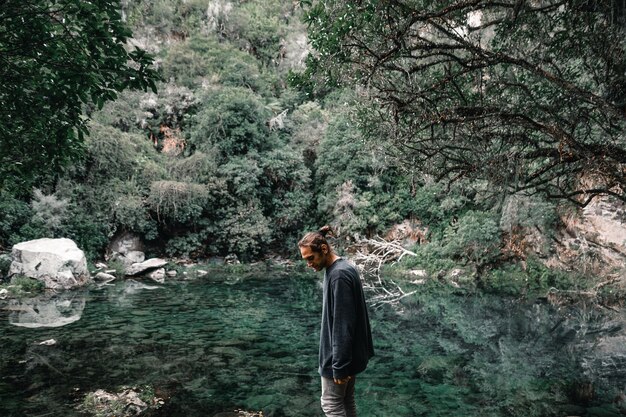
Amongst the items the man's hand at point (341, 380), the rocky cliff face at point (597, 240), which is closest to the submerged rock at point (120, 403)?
the man's hand at point (341, 380)

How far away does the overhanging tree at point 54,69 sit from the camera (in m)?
3.81

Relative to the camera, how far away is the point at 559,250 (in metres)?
Result: 17.2

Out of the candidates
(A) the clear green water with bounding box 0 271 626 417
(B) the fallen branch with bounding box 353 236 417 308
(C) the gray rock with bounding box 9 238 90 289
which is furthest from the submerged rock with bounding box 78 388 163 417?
(C) the gray rock with bounding box 9 238 90 289

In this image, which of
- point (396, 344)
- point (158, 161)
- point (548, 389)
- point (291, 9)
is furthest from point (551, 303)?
point (291, 9)

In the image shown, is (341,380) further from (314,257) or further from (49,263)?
(49,263)

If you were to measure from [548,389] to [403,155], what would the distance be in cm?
381

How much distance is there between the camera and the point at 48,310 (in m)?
10.9

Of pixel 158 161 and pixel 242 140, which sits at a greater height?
pixel 242 140

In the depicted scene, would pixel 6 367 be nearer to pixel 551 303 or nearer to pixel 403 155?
pixel 403 155

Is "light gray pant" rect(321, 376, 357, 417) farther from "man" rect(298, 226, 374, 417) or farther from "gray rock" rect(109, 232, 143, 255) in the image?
"gray rock" rect(109, 232, 143, 255)

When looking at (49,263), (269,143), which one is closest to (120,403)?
(49,263)

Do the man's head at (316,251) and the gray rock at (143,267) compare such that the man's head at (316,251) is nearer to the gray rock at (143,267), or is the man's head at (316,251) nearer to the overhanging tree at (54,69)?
the overhanging tree at (54,69)

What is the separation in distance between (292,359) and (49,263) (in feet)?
37.0

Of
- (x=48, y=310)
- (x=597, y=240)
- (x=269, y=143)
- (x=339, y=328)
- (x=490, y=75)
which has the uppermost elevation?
(x=269, y=143)
